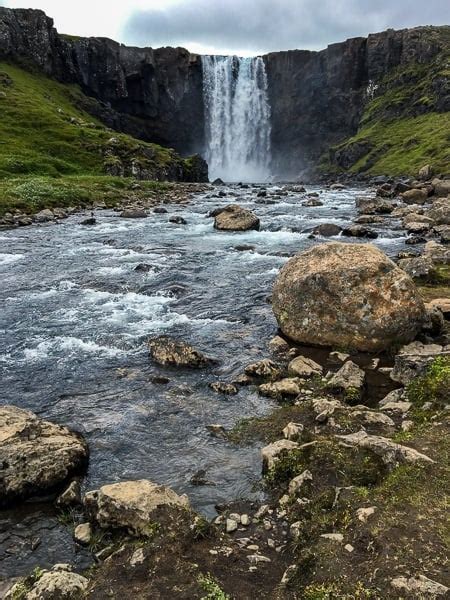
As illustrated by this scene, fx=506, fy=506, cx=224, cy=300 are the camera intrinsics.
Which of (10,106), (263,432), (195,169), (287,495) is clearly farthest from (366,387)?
(10,106)

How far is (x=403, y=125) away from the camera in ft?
511

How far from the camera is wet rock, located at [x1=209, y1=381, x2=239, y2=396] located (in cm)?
1274

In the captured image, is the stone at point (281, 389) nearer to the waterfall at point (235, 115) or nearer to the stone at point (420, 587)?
the stone at point (420, 587)

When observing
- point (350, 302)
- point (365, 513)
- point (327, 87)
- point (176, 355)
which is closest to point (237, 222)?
point (350, 302)

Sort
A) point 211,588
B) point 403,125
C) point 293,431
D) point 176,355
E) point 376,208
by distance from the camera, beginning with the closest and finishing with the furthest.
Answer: point 211,588 → point 293,431 → point 176,355 → point 376,208 → point 403,125

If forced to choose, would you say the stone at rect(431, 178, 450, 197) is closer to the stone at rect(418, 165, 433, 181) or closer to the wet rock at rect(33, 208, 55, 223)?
the stone at rect(418, 165, 433, 181)

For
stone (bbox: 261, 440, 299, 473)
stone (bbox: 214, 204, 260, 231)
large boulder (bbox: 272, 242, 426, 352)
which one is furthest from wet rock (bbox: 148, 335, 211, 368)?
stone (bbox: 214, 204, 260, 231)

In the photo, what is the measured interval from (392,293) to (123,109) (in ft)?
579

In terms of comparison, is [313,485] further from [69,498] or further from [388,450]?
[69,498]

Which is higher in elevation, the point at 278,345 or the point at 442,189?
the point at 442,189

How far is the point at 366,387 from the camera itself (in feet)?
41.3

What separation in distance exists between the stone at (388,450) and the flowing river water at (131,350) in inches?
79.5

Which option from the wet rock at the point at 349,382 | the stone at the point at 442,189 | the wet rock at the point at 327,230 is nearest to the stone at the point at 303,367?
the wet rock at the point at 349,382

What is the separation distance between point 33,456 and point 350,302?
9.77 metres
